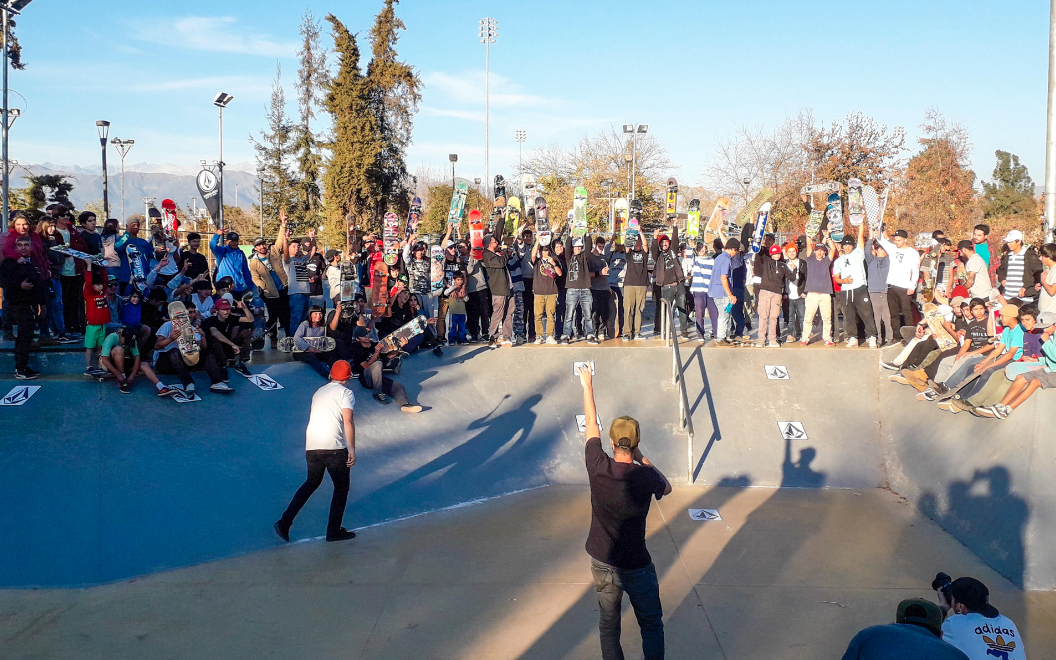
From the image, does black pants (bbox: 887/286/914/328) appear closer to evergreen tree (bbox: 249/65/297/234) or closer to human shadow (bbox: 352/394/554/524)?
human shadow (bbox: 352/394/554/524)

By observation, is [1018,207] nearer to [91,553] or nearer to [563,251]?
[563,251]

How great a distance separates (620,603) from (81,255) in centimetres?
783

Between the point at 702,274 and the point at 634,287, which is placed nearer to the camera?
the point at 702,274

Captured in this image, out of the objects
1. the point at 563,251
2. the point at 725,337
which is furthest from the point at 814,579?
the point at 563,251

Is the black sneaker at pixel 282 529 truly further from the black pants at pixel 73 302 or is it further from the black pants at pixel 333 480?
the black pants at pixel 73 302

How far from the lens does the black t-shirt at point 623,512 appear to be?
419cm

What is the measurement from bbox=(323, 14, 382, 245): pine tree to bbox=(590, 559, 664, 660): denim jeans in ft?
83.0

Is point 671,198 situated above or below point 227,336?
above

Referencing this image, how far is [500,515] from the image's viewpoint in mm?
7641

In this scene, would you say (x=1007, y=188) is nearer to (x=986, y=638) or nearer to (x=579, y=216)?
(x=579, y=216)

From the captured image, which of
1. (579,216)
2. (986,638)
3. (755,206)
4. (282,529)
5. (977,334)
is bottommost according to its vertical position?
(282,529)

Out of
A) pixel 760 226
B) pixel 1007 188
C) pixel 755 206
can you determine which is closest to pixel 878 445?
pixel 760 226

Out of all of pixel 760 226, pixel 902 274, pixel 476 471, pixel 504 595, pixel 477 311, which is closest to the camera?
pixel 504 595

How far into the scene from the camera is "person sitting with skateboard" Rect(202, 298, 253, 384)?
838cm
